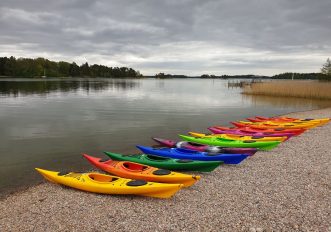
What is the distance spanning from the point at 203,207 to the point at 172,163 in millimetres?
2164

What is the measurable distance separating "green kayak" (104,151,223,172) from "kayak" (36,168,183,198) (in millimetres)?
1522

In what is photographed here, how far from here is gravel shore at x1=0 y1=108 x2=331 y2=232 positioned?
188 inches

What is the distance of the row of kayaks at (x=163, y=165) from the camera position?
5.83 metres

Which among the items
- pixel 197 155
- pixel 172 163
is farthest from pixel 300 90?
pixel 172 163

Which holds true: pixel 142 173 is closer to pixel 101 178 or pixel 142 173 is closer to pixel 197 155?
pixel 101 178

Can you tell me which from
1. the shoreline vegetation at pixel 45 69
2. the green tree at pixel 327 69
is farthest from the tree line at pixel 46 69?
the green tree at pixel 327 69

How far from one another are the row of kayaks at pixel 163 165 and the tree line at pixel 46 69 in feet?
369

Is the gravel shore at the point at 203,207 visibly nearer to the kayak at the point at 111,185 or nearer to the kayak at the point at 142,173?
the kayak at the point at 111,185

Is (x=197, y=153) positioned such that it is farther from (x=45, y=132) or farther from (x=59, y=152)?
(x=45, y=132)

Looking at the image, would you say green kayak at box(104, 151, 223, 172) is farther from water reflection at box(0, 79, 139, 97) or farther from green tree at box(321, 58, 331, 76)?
green tree at box(321, 58, 331, 76)

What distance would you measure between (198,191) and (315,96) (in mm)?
29585

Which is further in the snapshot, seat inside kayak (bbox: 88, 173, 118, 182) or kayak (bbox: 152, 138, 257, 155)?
kayak (bbox: 152, 138, 257, 155)

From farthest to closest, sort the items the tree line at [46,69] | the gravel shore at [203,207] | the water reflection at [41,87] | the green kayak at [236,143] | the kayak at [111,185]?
the tree line at [46,69]
the water reflection at [41,87]
the green kayak at [236,143]
the kayak at [111,185]
the gravel shore at [203,207]

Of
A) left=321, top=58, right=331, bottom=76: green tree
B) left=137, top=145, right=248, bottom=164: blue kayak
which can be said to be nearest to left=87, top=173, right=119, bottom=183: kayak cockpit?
left=137, top=145, right=248, bottom=164: blue kayak
